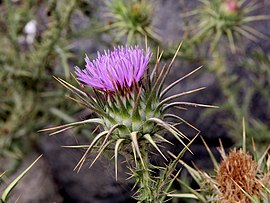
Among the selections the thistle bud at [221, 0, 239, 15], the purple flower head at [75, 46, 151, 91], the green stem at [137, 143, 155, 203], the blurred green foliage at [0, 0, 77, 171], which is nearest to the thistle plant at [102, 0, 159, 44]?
the blurred green foliage at [0, 0, 77, 171]

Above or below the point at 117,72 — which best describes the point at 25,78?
below

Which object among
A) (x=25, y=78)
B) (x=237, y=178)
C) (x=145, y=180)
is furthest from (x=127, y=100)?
(x=25, y=78)

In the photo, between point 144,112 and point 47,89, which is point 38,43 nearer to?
point 47,89

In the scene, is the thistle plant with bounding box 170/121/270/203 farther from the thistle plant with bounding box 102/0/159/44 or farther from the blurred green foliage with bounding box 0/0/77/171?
the blurred green foliage with bounding box 0/0/77/171

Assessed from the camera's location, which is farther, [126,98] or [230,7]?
[230,7]

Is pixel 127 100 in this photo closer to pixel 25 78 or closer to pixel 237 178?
pixel 237 178

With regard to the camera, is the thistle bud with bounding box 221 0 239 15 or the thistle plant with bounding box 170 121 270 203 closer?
the thistle plant with bounding box 170 121 270 203

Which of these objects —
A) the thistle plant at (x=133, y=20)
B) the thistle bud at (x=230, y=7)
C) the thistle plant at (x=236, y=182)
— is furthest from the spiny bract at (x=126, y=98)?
the thistle bud at (x=230, y=7)

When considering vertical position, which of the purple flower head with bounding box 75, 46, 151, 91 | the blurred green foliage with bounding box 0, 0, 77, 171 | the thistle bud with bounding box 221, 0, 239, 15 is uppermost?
the purple flower head with bounding box 75, 46, 151, 91

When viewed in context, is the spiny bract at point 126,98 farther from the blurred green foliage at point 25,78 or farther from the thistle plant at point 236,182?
the blurred green foliage at point 25,78

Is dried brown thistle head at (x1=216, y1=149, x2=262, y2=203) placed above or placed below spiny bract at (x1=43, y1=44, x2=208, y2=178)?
below
